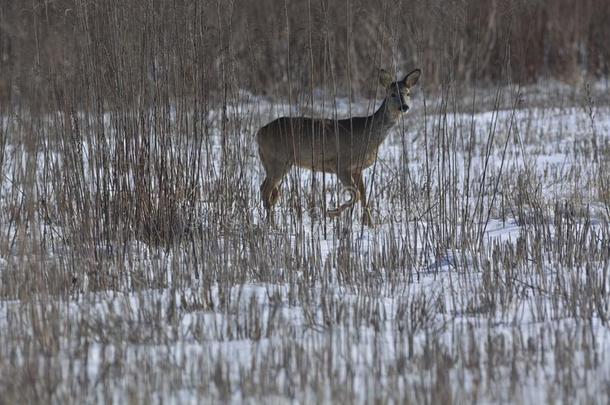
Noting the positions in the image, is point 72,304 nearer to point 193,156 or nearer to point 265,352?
point 265,352

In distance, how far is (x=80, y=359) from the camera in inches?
173

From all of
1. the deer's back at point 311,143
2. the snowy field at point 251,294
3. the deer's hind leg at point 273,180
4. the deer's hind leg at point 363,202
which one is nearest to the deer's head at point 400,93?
the deer's back at point 311,143

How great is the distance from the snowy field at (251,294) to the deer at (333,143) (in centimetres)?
55

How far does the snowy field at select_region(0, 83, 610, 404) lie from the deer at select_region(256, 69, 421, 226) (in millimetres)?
550

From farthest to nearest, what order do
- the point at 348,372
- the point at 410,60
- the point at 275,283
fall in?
1. the point at 410,60
2. the point at 275,283
3. the point at 348,372

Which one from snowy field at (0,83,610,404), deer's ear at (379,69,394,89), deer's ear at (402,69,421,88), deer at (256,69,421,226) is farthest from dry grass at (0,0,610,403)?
deer's ear at (402,69,421,88)

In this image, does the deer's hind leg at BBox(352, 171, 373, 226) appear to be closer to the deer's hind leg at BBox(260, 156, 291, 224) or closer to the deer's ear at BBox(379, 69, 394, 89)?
the deer's hind leg at BBox(260, 156, 291, 224)

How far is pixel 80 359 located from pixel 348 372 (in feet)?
3.89

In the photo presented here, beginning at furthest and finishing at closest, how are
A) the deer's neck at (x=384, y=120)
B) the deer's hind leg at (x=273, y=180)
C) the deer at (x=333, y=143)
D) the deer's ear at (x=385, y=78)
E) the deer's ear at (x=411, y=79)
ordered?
the deer's neck at (x=384, y=120) < the deer's ear at (x=411, y=79) < the deer's hind leg at (x=273, y=180) < the deer at (x=333, y=143) < the deer's ear at (x=385, y=78)

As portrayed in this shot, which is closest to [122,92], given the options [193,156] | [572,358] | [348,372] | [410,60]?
[193,156]

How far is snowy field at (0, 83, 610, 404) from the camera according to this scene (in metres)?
4.06

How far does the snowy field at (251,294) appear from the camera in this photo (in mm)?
4062

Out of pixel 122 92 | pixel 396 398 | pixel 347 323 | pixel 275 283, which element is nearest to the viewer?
pixel 396 398

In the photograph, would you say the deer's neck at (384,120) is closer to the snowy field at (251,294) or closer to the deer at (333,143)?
the deer at (333,143)
